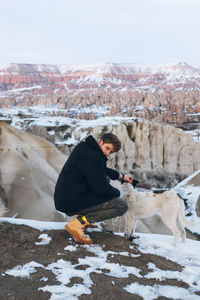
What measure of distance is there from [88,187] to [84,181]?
0.39 feet

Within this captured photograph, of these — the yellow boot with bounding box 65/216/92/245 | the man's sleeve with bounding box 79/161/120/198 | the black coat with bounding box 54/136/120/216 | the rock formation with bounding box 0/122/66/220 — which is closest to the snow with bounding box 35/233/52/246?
the yellow boot with bounding box 65/216/92/245

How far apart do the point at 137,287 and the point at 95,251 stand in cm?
112

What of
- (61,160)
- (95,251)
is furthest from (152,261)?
(61,160)

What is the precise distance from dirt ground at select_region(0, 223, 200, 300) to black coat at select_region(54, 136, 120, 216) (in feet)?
2.26

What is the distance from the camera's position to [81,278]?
3.44m

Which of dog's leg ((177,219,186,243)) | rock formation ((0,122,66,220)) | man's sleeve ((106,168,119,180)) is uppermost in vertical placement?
man's sleeve ((106,168,119,180))

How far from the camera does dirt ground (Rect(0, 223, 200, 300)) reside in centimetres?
307

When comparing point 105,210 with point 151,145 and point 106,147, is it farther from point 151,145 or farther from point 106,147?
point 151,145

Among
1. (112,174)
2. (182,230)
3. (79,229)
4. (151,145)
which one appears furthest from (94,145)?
(151,145)

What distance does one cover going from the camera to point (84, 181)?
4.51 metres

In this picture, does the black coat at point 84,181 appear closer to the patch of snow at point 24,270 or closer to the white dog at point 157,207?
the white dog at point 157,207

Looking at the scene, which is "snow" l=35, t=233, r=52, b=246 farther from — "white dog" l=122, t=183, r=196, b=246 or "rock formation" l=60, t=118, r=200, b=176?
"rock formation" l=60, t=118, r=200, b=176

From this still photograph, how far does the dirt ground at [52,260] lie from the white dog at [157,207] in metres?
0.50

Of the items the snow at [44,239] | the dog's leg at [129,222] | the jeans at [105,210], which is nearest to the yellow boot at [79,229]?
the jeans at [105,210]
